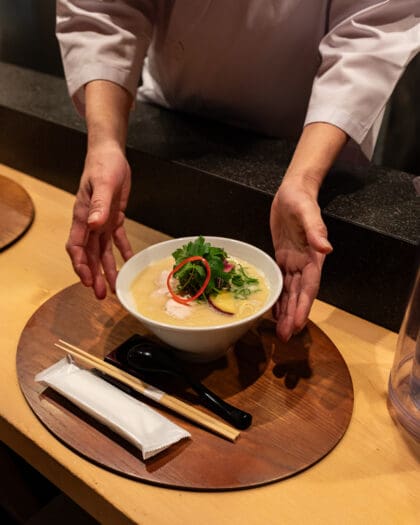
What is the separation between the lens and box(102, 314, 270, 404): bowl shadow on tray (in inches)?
38.2

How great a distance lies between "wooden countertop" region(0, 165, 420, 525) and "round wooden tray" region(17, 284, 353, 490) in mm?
18

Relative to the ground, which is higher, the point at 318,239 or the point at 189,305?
the point at 318,239

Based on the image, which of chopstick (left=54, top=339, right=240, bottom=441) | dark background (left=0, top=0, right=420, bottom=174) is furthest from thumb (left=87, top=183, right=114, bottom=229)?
dark background (left=0, top=0, right=420, bottom=174)

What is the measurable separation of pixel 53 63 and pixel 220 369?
6.86ft

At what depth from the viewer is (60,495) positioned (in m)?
1.41

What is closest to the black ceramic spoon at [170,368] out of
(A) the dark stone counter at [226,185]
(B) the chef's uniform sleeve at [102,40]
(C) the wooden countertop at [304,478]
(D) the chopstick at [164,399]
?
(D) the chopstick at [164,399]

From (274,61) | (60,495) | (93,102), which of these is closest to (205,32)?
(274,61)

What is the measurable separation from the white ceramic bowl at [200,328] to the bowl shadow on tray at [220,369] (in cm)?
2

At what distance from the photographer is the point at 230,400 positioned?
0.95 meters

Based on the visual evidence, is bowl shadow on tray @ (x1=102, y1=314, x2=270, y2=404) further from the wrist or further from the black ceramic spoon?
the wrist

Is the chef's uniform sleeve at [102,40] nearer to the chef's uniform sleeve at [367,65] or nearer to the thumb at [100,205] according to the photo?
the thumb at [100,205]

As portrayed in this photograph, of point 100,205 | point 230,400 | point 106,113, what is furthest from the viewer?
point 106,113

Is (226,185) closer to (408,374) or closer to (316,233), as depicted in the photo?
(316,233)

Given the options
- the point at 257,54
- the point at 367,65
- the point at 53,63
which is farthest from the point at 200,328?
the point at 53,63
